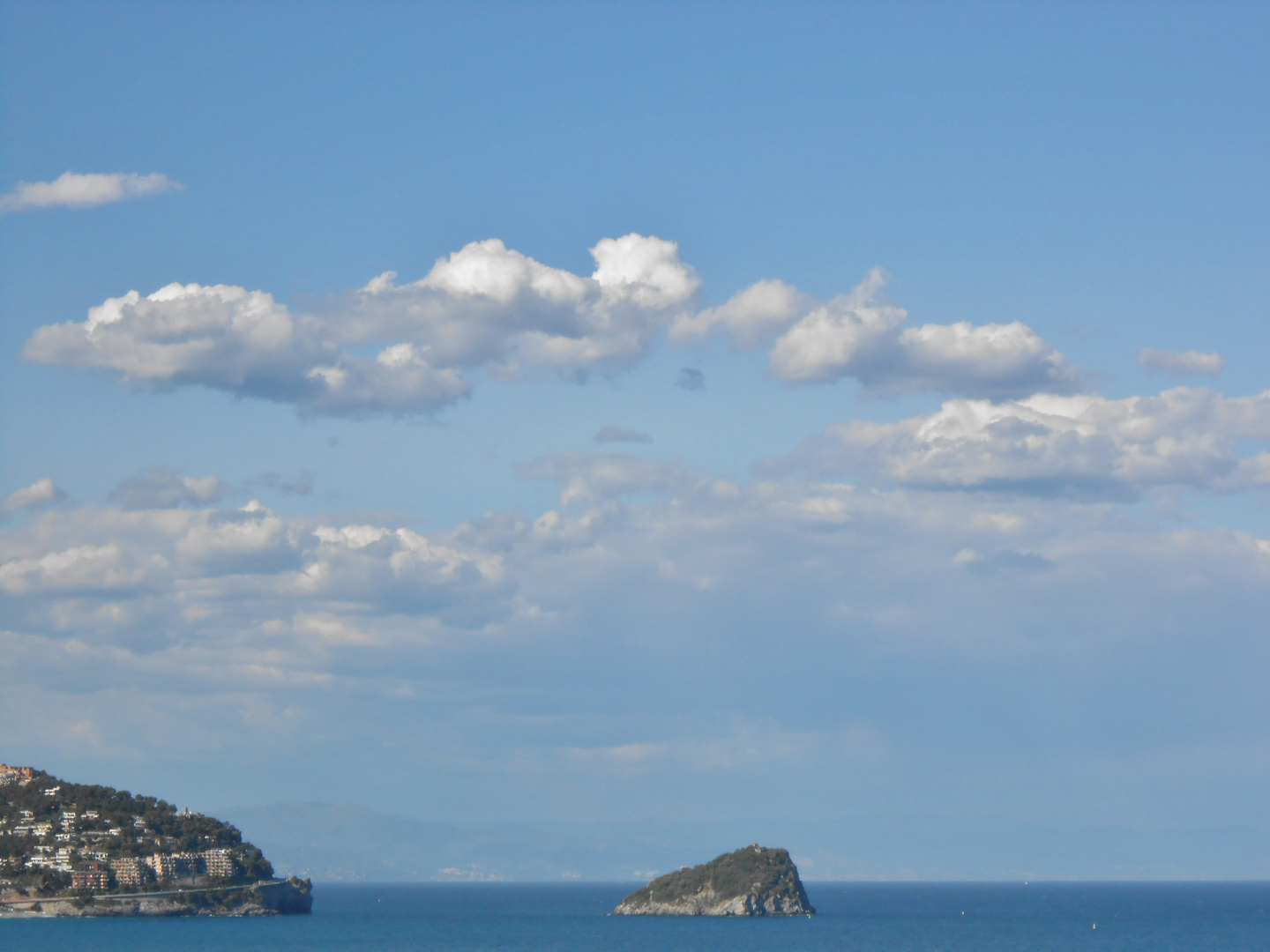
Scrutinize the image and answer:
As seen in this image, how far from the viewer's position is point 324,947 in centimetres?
16525

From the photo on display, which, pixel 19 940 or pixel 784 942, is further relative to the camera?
pixel 784 942

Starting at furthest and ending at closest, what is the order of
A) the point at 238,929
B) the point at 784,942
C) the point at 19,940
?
the point at 238,929 < the point at 784,942 < the point at 19,940

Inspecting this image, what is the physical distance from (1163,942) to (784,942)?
57.0m

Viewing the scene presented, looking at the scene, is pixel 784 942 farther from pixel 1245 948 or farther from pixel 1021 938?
pixel 1245 948

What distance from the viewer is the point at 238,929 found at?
191 m

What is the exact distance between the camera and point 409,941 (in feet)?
591

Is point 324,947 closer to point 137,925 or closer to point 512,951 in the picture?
point 512,951

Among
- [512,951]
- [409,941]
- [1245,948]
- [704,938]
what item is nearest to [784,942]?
[704,938]

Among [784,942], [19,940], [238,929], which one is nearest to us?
[19,940]

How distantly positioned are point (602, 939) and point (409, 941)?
2650 centimetres

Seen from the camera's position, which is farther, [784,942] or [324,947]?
[784,942]

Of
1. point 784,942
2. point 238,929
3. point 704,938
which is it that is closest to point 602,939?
point 704,938

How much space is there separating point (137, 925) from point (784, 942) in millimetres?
91870

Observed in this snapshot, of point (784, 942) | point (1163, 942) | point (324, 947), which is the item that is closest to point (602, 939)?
point (784, 942)
